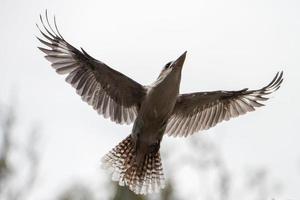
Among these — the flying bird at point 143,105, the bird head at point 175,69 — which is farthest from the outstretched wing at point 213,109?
the bird head at point 175,69

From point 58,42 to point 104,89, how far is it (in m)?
0.92

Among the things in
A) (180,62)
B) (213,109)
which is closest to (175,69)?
(180,62)

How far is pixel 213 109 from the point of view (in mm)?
14297

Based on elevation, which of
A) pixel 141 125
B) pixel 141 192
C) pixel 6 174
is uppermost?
pixel 141 125

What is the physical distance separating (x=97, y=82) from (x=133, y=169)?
4.23ft

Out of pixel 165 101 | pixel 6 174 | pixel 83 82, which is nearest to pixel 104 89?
pixel 83 82

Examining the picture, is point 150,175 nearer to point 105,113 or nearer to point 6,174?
point 105,113

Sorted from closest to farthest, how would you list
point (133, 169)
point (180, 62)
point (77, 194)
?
point (180, 62)
point (133, 169)
point (77, 194)

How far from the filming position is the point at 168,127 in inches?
556

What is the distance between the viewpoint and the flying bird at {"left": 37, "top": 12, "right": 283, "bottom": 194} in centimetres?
1285

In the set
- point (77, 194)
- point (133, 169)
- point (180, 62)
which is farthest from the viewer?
point (77, 194)

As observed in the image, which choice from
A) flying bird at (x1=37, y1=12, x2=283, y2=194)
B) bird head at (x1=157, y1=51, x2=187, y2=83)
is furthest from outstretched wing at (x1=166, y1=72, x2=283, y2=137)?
bird head at (x1=157, y1=51, x2=187, y2=83)

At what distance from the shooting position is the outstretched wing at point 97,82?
43.7ft

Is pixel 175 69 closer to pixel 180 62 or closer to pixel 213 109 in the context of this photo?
pixel 180 62
